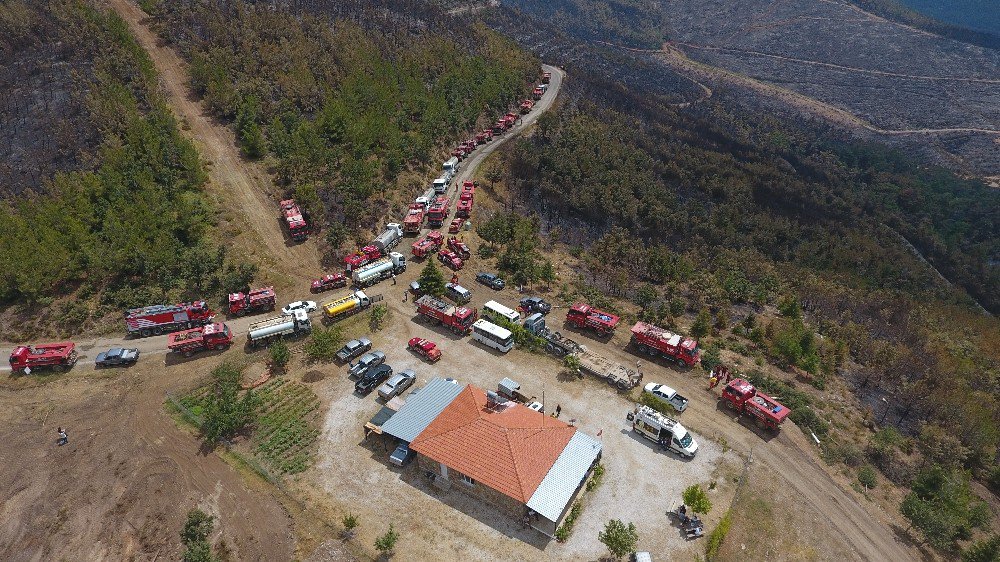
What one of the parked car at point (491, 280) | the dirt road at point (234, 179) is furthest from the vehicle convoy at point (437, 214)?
the dirt road at point (234, 179)

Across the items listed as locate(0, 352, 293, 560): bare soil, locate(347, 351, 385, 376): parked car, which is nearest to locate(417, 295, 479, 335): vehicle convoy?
locate(347, 351, 385, 376): parked car

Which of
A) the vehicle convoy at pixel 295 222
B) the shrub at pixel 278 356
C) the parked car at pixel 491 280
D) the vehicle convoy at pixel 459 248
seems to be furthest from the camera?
the vehicle convoy at pixel 459 248

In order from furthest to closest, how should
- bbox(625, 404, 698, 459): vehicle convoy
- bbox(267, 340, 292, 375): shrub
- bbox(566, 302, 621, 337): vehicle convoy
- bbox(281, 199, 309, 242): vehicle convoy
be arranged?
bbox(281, 199, 309, 242): vehicle convoy
bbox(566, 302, 621, 337): vehicle convoy
bbox(267, 340, 292, 375): shrub
bbox(625, 404, 698, 459): vehicle convoy

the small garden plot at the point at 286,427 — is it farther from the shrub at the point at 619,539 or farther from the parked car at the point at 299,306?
the shrub at the point at 619,539

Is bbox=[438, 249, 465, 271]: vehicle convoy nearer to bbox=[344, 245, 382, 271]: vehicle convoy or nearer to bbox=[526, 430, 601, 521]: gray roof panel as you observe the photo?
bbox=[344, 245, 382, 271]: vehicle convoy

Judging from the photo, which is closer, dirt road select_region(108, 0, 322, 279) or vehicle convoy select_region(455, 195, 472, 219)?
dirt road select_region(108, 0, 322, 279)

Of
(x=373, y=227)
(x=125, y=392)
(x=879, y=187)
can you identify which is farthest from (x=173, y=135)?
(x=879, y=187)

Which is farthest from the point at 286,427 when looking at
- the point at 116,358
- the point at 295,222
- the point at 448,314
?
the point at 295,222
